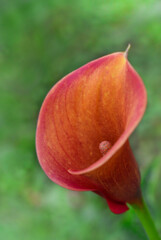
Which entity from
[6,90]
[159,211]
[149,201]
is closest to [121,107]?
[149,201]

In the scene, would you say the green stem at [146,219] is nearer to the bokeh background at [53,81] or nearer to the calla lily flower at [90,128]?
the calla lily flower at [90,128]

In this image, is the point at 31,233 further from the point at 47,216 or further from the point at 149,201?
the point at 149,201

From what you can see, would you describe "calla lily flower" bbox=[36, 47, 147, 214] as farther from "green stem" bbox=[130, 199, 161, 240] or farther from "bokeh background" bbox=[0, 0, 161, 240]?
"bokeh background" bbox=[0, 0, 161, 240]

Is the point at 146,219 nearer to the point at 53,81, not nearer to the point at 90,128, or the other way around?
the point at 90,128

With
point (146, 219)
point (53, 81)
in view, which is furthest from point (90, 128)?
point (53, 81)

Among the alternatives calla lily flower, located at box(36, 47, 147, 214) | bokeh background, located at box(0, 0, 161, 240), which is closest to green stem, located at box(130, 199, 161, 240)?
calla lily flower, located at box(36, 47, 147, 214)
